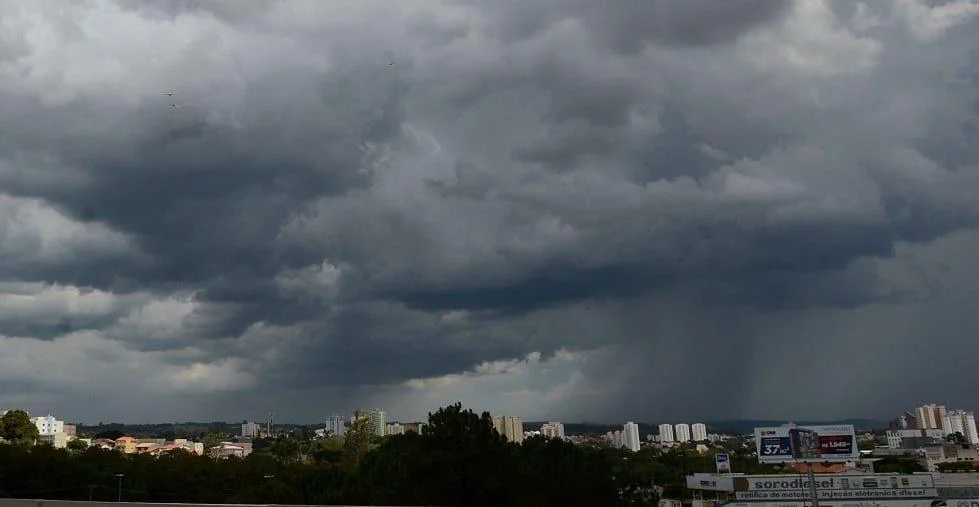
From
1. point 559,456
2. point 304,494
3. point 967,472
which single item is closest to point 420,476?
point 559,456

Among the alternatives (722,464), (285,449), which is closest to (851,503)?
(722,464)

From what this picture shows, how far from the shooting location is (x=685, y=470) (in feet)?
572

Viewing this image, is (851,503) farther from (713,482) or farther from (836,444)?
(713,482)

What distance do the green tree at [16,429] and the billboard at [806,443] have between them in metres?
101

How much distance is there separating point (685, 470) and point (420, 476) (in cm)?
14702

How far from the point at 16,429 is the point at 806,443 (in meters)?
108

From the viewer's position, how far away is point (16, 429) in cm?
11088

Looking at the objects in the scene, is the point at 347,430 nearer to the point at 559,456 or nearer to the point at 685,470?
the point at 685,470

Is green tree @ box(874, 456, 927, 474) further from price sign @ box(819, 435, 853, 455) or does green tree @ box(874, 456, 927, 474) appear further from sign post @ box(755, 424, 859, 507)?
price sign @ box(819, 435, 853, 455)

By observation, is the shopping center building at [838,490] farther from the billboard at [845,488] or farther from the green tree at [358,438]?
the green tree at [358,438]

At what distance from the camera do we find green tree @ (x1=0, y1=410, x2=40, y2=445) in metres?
110

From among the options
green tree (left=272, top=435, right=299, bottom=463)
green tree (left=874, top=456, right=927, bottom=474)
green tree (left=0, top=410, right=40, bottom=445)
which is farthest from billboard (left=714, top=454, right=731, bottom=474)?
green tree (left=0, top=410, right=40, bottom=445)

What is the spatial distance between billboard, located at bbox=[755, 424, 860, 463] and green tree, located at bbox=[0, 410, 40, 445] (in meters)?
101

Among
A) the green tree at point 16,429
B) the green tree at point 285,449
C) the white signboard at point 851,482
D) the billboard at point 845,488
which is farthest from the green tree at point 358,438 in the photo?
the billboard at point 845,488
